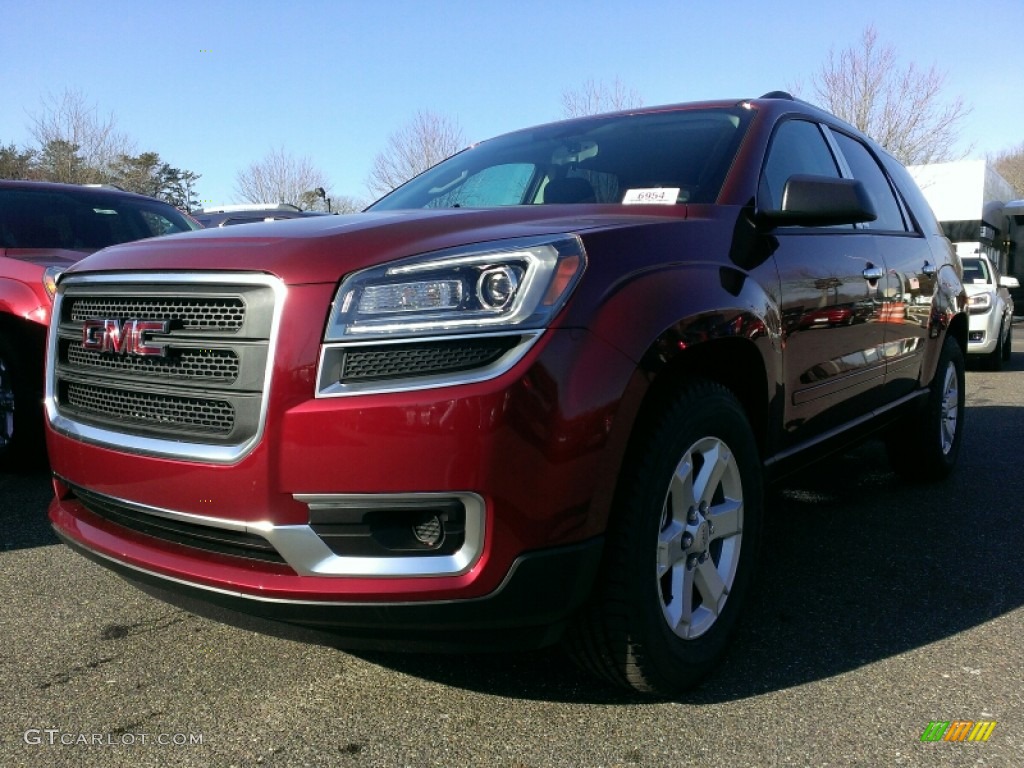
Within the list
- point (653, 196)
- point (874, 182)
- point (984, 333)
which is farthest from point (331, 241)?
point (984, 333)

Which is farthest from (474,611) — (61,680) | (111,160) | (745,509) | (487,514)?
(111,160)

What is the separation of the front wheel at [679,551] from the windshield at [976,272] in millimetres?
10826

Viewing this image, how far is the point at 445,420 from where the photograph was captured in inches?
70.5

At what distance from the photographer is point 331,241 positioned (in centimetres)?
201

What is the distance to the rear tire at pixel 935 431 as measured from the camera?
437cm

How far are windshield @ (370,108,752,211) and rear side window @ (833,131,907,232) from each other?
99 centimetres

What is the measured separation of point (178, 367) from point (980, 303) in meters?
11.1

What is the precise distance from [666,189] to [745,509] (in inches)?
41.1

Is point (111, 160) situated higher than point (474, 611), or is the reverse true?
point (111, 160)

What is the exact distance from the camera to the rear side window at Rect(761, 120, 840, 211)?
2971 mm

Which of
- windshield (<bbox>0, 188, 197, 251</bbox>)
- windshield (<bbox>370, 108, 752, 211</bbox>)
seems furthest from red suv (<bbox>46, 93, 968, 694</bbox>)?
windshield (<bbox>0, 188, 197, 251</bbox>)

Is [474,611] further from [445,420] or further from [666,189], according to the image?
[666,189]

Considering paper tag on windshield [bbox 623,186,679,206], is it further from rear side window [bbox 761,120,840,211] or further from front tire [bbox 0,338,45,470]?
front tire [bbox 0,338,45,470]

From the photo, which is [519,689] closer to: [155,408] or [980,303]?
[155,408]
